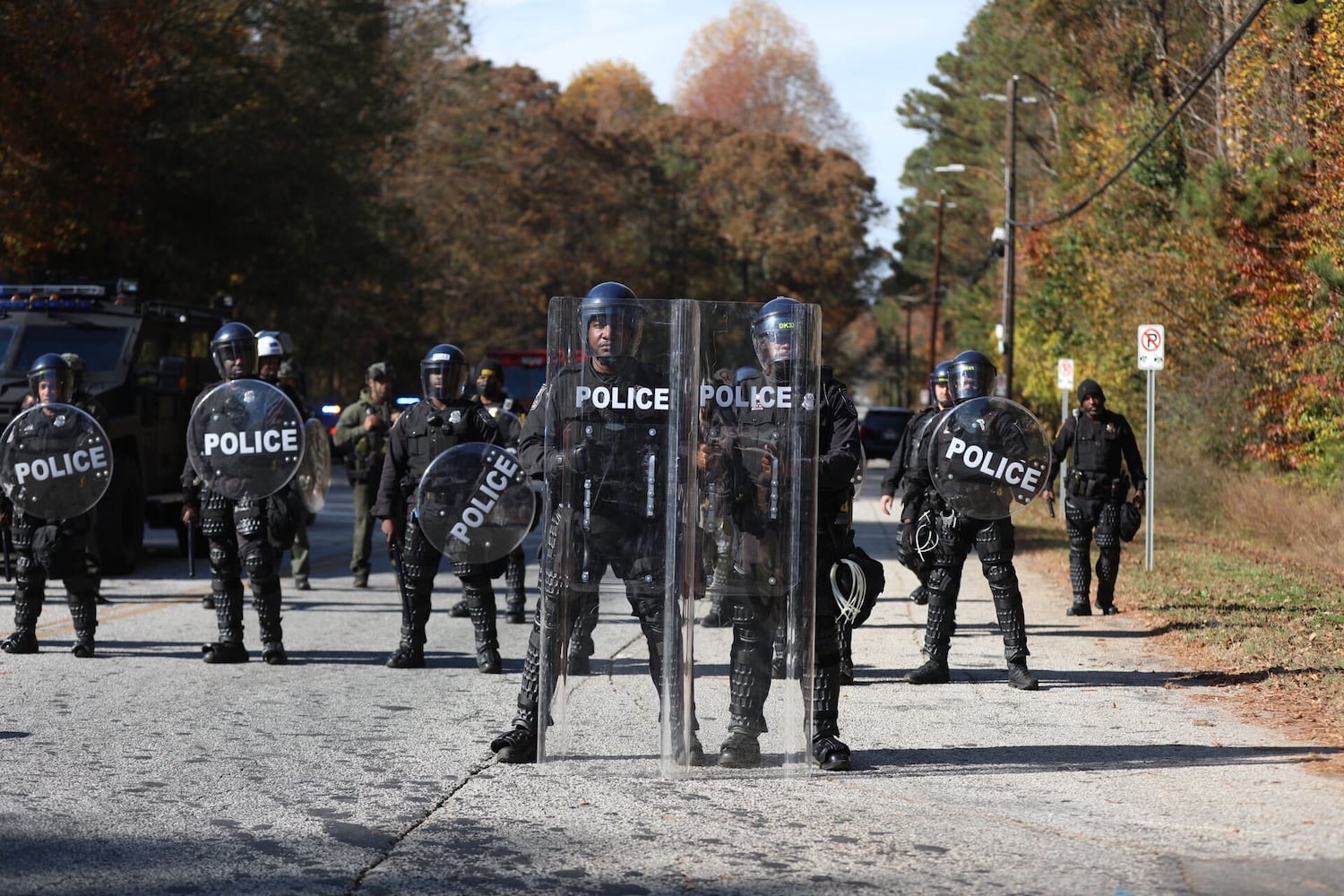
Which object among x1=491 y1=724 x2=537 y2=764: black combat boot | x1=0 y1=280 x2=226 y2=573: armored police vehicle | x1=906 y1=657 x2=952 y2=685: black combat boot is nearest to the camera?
x1=491 y1=724 x2=537 y2=764: black combat boot

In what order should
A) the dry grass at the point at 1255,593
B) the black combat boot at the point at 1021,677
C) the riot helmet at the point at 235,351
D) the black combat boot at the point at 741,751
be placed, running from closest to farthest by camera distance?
the black combat boot at the point at 741,751 < the dry grass at the point at 1255,593 < the black combat boot at the point at 1021,677 < the riot helmet at the point at 235,351

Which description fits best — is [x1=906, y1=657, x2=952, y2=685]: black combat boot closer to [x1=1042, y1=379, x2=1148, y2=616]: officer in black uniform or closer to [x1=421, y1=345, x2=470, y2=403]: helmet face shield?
[x1=421, y1=345, x2=470, y2=403]: helmet face shield

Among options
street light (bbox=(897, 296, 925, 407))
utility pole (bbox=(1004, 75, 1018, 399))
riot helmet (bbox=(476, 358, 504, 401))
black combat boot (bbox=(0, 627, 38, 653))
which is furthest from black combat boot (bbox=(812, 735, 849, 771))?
street light (bbox=(897, 296, 925, 407))

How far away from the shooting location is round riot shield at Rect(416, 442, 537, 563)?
29.0 ft

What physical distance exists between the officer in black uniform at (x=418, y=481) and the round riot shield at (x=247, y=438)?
0.60 metres

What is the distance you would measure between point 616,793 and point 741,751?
575 millimetres

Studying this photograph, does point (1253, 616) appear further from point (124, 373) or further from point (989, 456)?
point (124, 373)

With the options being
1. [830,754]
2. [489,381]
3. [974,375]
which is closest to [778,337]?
[830,754]

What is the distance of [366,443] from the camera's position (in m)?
14.7

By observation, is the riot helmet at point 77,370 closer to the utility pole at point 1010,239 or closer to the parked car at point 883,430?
the utility pole at point 1010,239

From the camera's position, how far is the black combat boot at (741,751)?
6887 mm

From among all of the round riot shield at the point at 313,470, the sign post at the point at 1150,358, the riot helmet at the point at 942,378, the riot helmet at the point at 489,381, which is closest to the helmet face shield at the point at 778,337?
the riot helmet at the point at 942,378

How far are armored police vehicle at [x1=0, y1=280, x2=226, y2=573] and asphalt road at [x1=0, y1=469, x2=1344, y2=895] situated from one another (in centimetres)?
533

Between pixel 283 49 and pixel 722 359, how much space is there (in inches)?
1352
